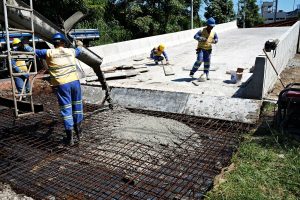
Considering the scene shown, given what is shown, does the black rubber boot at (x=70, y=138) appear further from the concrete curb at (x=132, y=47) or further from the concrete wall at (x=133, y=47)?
the concrete wall at (x=133, y=47)

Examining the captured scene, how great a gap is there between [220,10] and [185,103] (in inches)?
1124

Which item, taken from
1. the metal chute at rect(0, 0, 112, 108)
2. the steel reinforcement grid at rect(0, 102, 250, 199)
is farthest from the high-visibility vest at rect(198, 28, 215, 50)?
the metal chute at rect(0, 0, 112, 108)

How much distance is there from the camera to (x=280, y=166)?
12.9 ft

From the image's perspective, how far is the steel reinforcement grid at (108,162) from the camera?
11.7ft

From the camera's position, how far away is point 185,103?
6.42 meters

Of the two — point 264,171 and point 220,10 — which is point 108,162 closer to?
point 264,171

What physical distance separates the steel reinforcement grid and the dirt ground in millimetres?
2441

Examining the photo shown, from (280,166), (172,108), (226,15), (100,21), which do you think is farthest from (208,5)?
(280,166)

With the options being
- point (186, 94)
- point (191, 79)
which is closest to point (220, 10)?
point (191, 79)

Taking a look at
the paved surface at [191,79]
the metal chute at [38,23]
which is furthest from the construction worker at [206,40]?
the metal chute at [38,23]

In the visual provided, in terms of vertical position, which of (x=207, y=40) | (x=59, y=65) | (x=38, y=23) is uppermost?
(x=38, y=23)

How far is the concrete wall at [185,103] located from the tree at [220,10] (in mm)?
27486

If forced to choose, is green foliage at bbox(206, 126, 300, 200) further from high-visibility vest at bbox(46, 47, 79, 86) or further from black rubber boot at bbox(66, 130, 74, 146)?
high-visibility vest at bbox(46, 47, 79, 86)

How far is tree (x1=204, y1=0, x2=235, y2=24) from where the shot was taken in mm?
32250
